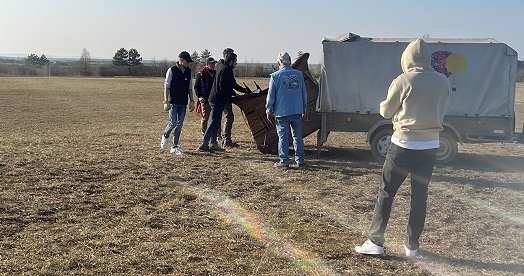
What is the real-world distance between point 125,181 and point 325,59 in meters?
4.20

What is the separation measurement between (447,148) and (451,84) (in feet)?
3.69

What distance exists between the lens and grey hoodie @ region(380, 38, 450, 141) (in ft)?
13.8

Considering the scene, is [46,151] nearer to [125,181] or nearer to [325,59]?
[125,181]

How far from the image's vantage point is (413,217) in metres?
4.45

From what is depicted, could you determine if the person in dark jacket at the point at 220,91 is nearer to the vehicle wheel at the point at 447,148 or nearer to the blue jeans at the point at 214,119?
the blue jeans at the point at 214,119

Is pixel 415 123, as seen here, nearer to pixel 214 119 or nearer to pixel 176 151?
pixel 214 119

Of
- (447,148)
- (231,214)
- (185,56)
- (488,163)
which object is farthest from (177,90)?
(488,163)

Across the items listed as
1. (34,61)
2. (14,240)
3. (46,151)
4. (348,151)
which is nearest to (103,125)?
(46,151)

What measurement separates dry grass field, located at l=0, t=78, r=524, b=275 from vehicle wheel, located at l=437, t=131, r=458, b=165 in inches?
8.0

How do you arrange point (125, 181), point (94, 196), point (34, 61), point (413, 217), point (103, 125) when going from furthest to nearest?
point (34, 61) < point (103, 125) < point (125, 181) < point (94, 196) < point (413, 217)

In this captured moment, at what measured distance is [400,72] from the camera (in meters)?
8.77

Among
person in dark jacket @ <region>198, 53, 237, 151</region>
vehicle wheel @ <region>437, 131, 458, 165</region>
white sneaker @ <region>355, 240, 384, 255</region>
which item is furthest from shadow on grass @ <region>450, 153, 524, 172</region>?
white sneaker @ <region>355, 240, 384, 255</region>

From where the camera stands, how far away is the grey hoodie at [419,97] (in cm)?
→ 421

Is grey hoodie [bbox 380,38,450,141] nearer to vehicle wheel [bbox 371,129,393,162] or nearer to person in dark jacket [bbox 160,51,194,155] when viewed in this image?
vehicle wheel [bbox 371,129,393,162]
